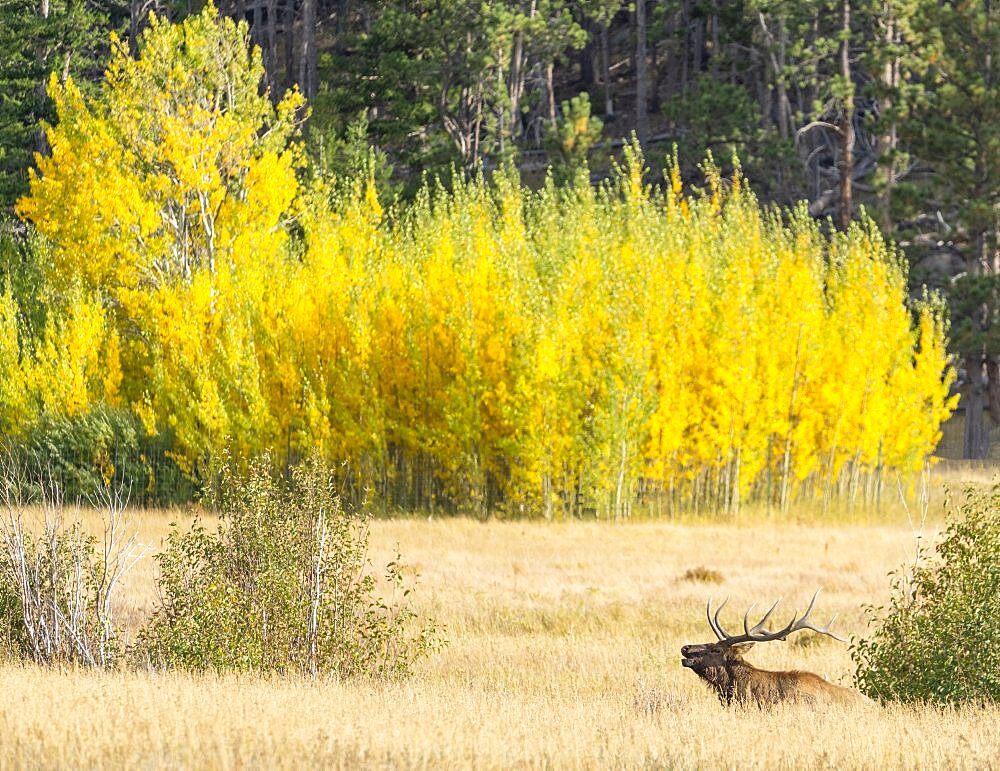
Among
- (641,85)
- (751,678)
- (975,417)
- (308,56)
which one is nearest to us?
(751,678)

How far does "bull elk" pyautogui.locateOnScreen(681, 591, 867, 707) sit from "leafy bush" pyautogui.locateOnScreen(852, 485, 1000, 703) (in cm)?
51

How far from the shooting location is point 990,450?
3441cm

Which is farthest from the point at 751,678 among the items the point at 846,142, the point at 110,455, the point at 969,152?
the point at 846,142

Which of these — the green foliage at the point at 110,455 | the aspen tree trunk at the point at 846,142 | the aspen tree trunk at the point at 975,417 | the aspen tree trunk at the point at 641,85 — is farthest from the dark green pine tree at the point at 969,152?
the green foliage at the point at 110,455

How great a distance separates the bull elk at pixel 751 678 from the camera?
9523mm

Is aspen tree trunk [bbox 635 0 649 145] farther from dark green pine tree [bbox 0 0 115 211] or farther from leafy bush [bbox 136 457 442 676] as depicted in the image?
leafy bush [bbox 136 457 442 676]

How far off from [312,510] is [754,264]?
48.5 feet

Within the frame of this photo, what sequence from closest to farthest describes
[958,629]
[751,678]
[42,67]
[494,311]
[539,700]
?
[751,678]
[958,629]
[539,700]
[494,311]
[42,67]

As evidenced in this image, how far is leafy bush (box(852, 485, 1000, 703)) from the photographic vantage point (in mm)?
9961

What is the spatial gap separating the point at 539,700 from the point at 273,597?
89.3 inches

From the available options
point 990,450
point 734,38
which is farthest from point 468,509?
point 734,38

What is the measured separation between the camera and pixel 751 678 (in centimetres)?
976

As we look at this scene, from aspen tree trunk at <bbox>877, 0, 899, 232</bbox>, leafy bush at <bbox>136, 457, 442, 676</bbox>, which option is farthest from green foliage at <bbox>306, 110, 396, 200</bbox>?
leafy bush at <bbox>136, 457, 442, 676</bbox>

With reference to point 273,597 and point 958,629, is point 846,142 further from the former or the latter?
point 273,597
